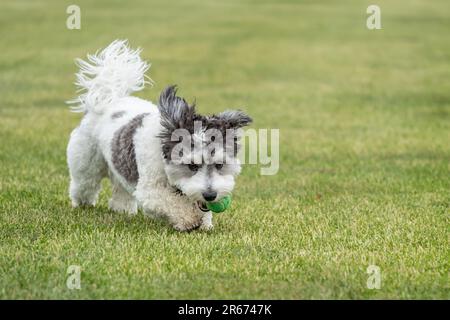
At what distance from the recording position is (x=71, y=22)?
32219 millimetres

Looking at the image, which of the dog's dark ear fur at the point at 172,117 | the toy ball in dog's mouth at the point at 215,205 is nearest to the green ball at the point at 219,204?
the toy ball in dog's mouth at the point at 215,205

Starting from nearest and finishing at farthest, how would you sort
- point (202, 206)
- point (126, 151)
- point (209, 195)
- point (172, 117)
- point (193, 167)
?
point (209, 195) → point (193, 167) → point (172, 117) → point (202, 206) → point (126, 151)

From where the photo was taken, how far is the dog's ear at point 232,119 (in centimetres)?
757

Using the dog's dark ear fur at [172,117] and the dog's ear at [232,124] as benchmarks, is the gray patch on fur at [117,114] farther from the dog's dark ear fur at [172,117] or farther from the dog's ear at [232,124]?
the dog's ear at [232,124]

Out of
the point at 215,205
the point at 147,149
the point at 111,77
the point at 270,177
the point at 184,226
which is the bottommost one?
the point at 184,226

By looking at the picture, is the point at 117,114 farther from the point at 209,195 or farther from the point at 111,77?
the point at 209,195

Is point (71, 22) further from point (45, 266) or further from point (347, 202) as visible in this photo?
point (45, 266)

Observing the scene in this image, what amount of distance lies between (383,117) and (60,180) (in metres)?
8.87


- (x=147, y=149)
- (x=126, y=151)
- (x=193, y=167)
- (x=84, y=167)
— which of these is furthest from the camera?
(x=84, y=167)

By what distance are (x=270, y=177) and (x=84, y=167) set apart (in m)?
3.50

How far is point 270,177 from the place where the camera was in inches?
466

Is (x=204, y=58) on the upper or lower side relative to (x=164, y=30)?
lower

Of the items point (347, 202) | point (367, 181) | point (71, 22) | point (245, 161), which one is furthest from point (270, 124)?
point (71, 22)

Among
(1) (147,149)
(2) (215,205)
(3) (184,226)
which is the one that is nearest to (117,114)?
(1) (147,149)
